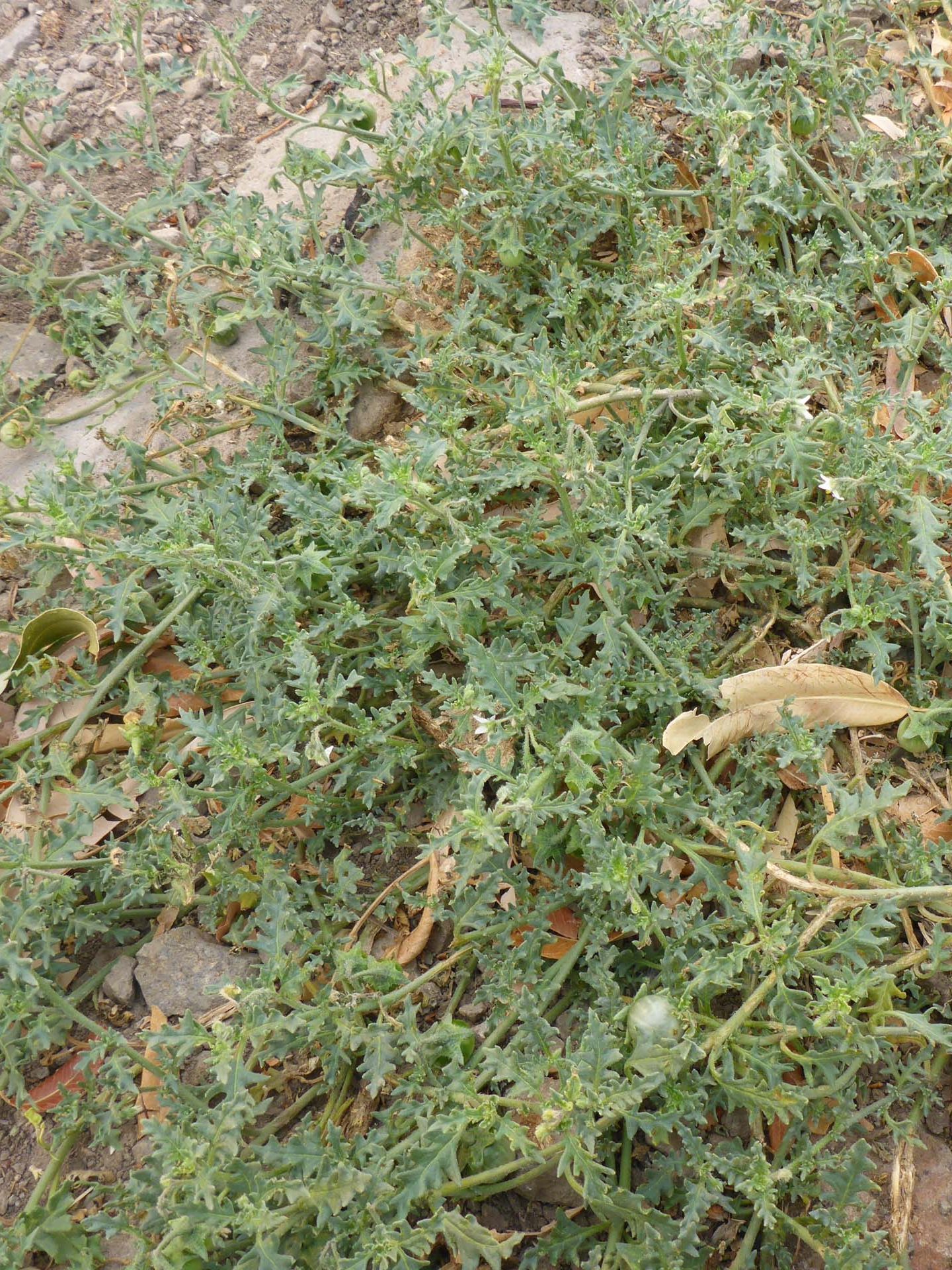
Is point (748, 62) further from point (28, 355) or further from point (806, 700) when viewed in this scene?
point (28, 355)

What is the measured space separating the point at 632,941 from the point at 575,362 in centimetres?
173

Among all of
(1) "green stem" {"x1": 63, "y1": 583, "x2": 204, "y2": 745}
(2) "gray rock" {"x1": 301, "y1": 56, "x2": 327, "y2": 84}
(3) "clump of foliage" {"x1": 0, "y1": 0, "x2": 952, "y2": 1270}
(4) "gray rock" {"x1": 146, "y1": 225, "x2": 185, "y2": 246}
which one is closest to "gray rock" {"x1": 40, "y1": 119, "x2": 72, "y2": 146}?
(4) "gray rock" {"x1": 146, "y1": 225, "x2": 185, "y2": 246}

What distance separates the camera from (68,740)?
3.28 meters

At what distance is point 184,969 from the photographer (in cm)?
303

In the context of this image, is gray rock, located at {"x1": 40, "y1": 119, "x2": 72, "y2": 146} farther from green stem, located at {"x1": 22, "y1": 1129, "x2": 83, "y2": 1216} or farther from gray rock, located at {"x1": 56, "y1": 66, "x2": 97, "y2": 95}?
green stem, located at {"x1": 22, "y1": 1129, "x2": 83, "y2": 1216}

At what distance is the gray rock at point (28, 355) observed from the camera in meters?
4.12

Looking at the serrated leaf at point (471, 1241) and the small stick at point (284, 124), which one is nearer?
the serrated leaf at point (471, 1241)

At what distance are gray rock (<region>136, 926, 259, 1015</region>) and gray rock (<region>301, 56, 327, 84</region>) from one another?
3.67 metres

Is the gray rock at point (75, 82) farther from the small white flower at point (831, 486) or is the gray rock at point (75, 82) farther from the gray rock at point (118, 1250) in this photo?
the gray rock at point (118, 1250)

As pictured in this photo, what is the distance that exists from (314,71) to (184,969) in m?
3.82

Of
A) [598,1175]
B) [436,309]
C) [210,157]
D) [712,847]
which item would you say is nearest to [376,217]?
[436,309]

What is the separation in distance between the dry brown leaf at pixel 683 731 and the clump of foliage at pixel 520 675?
61 mm

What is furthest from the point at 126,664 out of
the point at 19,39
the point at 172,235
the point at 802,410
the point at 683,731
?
the point at 19,39

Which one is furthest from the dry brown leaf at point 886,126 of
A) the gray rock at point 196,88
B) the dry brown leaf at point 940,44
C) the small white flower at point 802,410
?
the gray rock at point 196,88
